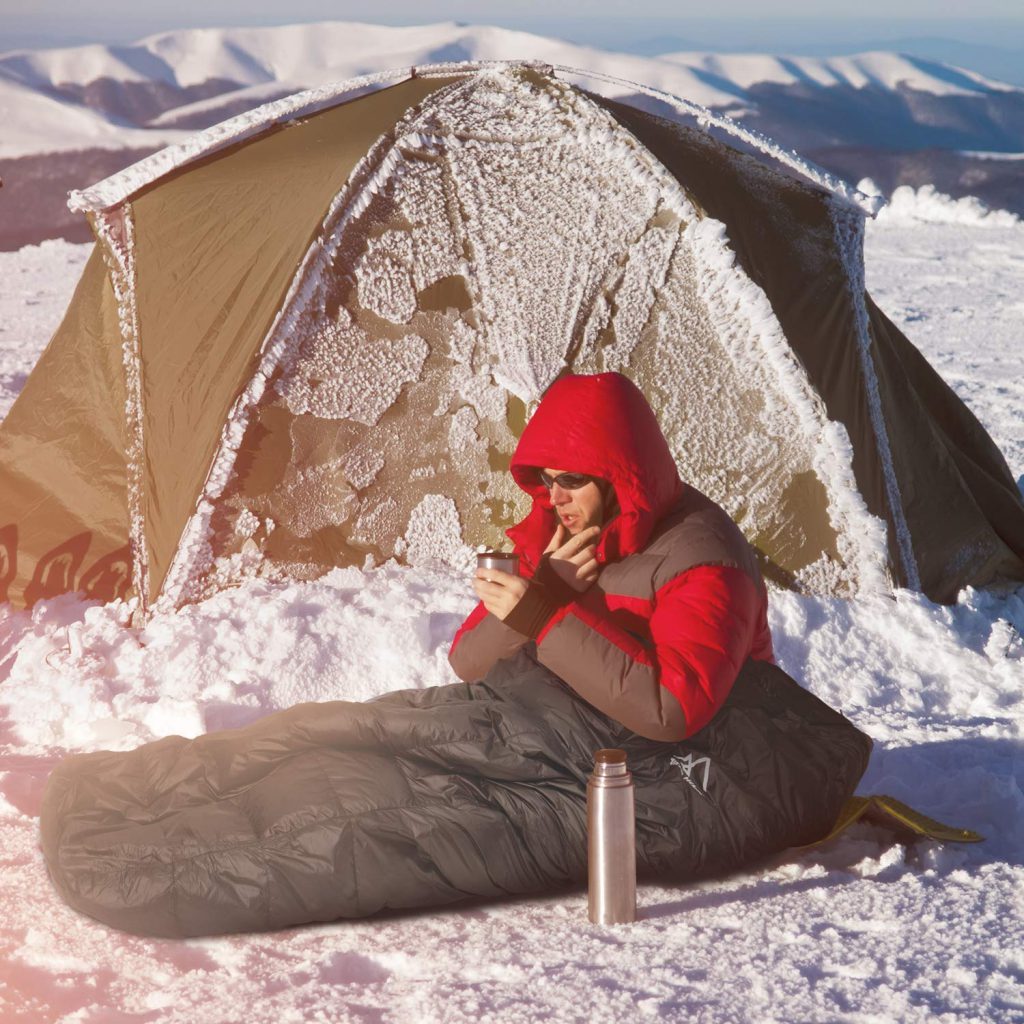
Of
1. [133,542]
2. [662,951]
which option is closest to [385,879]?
[662,951]

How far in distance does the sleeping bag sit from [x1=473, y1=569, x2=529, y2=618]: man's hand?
1.13ft

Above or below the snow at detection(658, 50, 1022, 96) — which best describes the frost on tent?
below

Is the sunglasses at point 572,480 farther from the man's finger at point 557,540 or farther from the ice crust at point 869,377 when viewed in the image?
the ice crust at point 869,377

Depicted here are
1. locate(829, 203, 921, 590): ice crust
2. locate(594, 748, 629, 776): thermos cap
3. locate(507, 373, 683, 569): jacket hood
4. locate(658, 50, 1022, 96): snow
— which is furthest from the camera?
locate(658, 50, 1022, 96): snow

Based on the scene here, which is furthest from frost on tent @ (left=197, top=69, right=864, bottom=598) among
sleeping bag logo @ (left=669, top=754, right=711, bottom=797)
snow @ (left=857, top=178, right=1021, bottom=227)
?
snow @ (left=857, top=178, right=1021, bottom=227)

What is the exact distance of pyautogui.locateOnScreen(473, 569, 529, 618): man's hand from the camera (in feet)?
8.61

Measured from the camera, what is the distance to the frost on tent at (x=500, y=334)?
4484mm

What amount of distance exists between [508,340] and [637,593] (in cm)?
189

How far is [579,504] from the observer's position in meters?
2.88

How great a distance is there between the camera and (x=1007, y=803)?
3.28 m

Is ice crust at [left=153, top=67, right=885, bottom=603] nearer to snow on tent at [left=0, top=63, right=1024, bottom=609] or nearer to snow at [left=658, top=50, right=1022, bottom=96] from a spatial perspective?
snow on tent at [left=0, top=63, right=1024, bottom=609]

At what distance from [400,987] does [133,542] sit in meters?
2.47

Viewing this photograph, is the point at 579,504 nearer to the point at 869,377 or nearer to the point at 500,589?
the point at 500,589

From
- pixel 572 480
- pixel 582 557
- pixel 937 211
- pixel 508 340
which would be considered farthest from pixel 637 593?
pixel 937 211
